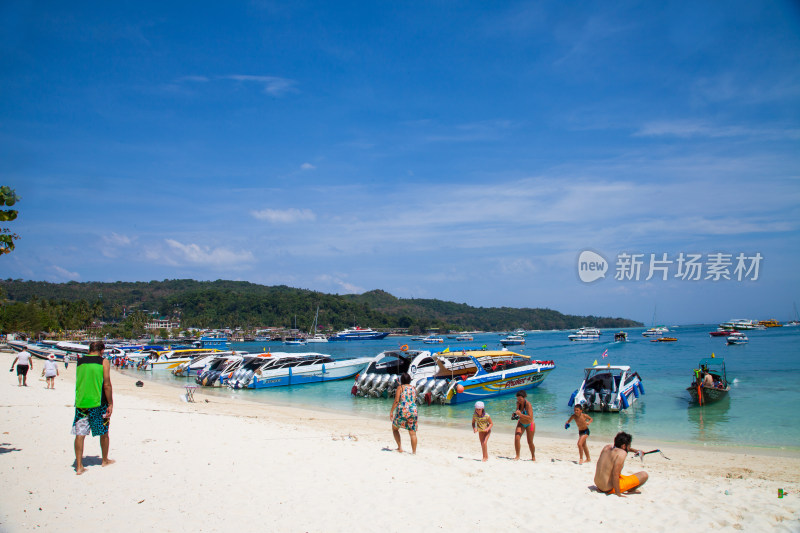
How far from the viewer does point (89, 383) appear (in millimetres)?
7719

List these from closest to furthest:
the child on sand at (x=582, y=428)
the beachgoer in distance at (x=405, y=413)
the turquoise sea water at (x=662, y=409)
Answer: the beachgoer in distance at (x=405, y=413) < the child on sand at (x=582, y=428) < the turquoise sea water at (x=662, y=409)

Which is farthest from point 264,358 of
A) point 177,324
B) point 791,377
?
point 177,324

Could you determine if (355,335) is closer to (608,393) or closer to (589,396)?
(589,396)

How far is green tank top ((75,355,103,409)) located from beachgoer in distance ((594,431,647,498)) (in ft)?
26.0

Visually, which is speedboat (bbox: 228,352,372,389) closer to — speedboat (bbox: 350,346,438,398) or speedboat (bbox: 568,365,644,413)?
speedboat (bbox: 350,346,438,398)

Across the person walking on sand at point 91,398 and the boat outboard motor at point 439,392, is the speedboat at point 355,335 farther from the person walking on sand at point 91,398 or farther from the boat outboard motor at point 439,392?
the person walking on sand at point 91,398

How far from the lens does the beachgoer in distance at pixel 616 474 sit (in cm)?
775

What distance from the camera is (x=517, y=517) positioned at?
6.74 meters

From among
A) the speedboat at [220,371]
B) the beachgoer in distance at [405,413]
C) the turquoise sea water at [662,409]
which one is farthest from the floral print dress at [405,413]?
the speedboat at [220,371]

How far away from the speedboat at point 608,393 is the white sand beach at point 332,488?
6754 millimetres

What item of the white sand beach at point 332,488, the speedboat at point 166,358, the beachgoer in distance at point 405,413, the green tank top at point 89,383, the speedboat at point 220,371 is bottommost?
the speedboat at point 166,358

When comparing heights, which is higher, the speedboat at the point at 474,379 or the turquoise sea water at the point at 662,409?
the speedboat at the point at 474,379

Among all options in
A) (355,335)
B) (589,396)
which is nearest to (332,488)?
(589,396)

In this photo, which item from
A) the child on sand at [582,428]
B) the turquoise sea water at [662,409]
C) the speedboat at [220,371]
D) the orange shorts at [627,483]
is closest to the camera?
the orange shorts at [627,483]
